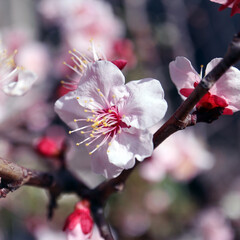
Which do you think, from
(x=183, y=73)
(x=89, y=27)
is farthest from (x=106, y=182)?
(x=89, y=27)

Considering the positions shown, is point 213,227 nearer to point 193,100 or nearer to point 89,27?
point 89,27

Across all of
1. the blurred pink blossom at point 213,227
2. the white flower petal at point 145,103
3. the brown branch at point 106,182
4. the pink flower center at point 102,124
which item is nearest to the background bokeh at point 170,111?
the blurred pink blossom at point 213,227

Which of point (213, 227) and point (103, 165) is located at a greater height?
point (103, 165)

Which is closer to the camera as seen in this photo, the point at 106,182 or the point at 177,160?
the point at 106,182

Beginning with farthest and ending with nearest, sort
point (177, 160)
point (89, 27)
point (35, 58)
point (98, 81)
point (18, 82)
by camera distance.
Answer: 1. point (35, 58)
2. point (89, 27)
3. point (177, 160)
4. point (18, 82)
5. point (98, 81)

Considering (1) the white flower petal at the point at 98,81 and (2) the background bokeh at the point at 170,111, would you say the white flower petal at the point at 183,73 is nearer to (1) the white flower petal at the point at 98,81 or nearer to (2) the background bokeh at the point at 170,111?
(1) the white flower petal at the point at 98,81

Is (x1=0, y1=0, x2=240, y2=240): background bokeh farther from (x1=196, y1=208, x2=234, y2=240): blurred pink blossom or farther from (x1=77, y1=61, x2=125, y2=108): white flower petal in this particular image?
(x1=77, y1=61, x2=125, y2=108): white flower petal
